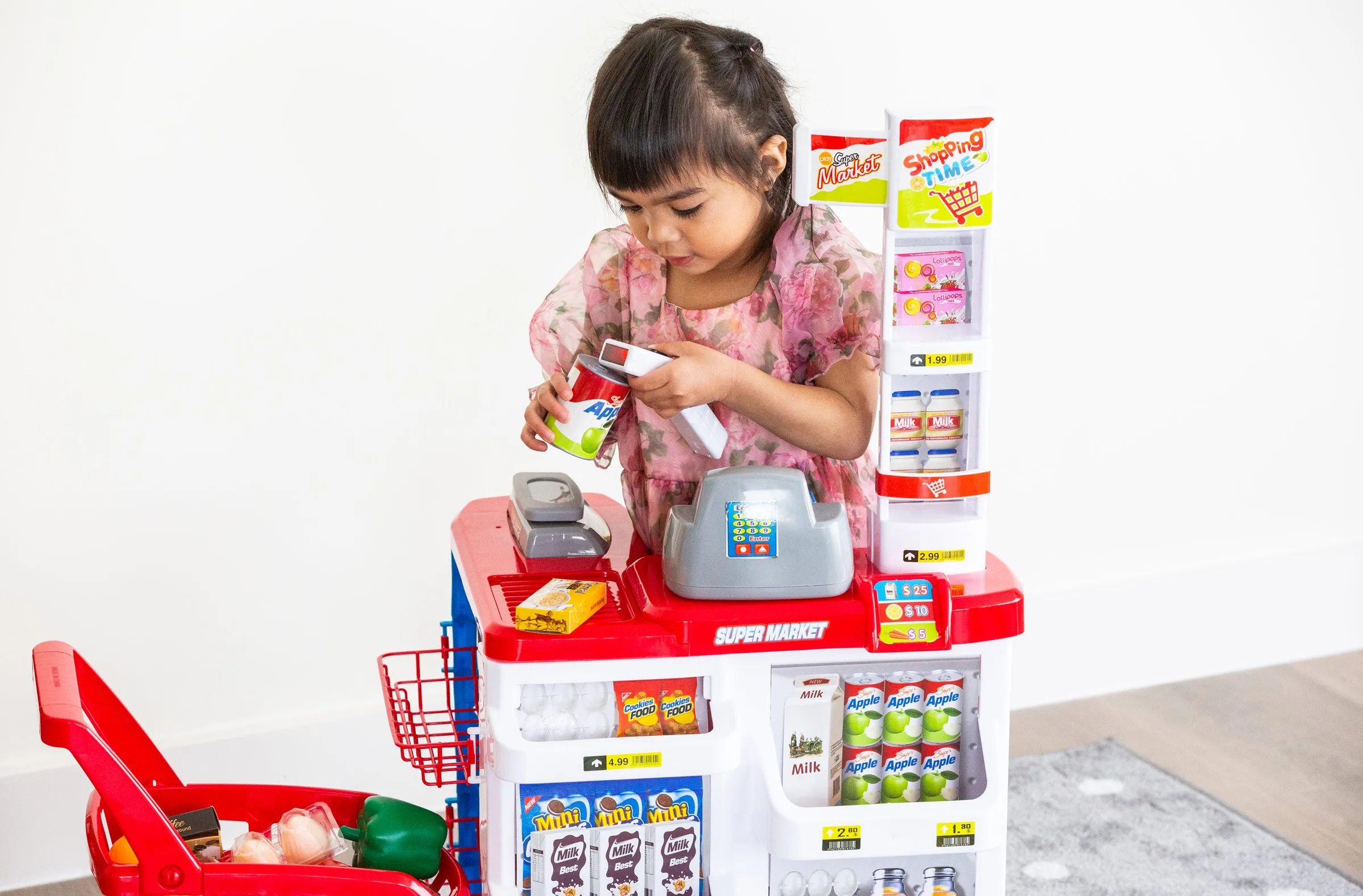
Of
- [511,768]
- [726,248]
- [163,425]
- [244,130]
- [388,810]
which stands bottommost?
[388,810]

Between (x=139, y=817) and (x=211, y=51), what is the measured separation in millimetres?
1203

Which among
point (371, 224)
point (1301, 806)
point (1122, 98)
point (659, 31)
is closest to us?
point (659, 31)

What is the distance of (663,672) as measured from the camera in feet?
4.20

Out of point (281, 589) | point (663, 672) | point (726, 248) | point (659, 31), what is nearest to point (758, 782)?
point (663, 672)

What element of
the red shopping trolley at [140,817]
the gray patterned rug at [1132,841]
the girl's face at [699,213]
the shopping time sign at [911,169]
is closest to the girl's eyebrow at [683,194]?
the girl's face at [699,213]

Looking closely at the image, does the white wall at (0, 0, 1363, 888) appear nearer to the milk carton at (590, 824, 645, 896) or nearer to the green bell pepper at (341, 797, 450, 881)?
the green bell pepper at (341, 797, 450, 881)

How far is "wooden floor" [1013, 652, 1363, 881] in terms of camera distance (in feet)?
7.46

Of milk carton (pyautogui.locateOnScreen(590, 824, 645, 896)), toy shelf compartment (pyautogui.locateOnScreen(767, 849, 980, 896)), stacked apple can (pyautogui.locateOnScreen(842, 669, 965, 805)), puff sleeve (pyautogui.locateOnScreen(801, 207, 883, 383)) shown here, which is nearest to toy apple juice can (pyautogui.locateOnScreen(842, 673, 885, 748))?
stacked apple can (pyautogui.locateOnScreen(842, 669, 965, 805))

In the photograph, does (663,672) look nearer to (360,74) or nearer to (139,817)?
(139,817)

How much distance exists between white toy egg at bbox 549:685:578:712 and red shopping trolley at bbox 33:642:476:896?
0.22 metres

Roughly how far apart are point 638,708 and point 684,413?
1.02ft

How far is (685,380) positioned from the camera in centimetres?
136

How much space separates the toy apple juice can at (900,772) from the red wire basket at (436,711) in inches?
16.8

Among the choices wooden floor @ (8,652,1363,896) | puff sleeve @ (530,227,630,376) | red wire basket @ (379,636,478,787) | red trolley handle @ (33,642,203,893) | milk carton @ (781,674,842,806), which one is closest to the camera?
red trolley handle @ (33,642,203,893)
